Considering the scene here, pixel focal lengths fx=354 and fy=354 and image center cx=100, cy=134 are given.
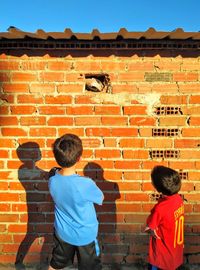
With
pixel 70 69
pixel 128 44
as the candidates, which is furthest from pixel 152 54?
pixel 70 69

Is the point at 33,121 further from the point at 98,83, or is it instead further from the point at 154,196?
Result: the point at 154,196

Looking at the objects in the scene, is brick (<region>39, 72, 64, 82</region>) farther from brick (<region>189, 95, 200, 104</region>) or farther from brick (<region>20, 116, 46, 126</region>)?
brick (<region>189, 95, 200, 104</region>)

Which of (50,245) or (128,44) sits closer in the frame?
(128,44)

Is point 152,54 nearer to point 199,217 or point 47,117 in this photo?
point 47,117

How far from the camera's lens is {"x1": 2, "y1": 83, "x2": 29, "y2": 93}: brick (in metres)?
3.78

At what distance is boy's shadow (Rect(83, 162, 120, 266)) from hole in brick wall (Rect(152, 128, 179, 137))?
0.69m

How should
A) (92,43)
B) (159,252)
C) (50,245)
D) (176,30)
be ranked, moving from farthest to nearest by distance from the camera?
(50,245), (92,43), (176,30), (159,252)

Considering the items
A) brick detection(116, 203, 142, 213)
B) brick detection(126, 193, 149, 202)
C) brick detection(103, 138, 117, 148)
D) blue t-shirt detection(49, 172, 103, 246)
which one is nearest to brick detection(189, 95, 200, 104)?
brick detection(103, 138, 117, 148)

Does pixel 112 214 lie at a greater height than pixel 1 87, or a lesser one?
lesser

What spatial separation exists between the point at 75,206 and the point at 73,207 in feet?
0.09

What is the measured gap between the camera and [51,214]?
A: 3.88 meters

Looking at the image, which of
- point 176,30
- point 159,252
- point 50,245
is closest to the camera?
point 159,252

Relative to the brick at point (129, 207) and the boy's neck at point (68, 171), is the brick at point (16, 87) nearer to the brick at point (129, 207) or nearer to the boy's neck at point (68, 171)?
the boy's neck at point (68, 171)

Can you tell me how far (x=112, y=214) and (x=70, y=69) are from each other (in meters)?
1.63
